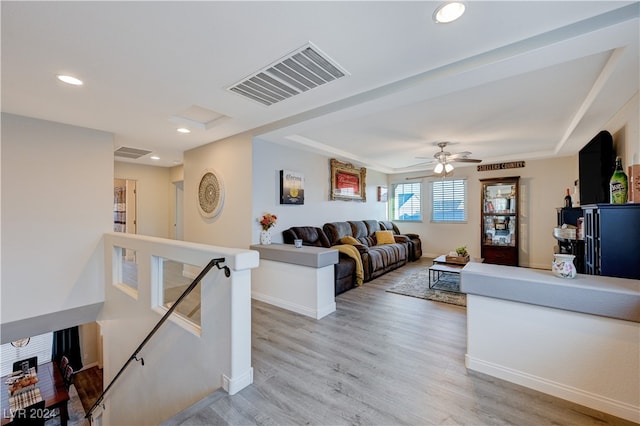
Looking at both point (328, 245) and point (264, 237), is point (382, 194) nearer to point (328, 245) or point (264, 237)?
point (328, 245)

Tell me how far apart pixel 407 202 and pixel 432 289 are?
404 cm

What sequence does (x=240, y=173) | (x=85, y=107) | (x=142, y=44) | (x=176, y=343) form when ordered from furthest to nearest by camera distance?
(x=240, y=173)
(x=85, y=107)
(x=176, y=343)
(x=142, y=44)

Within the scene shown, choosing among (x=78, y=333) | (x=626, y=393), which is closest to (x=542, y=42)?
(x=626, y=393)

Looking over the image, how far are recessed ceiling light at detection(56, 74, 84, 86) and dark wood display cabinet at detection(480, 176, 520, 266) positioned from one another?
24.4 feet

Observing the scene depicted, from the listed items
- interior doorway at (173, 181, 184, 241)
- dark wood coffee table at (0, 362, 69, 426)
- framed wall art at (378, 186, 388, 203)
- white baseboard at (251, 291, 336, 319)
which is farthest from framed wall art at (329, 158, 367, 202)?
dark wood coffee table at (0, 362, 69, 426)

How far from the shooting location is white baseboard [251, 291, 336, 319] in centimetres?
326

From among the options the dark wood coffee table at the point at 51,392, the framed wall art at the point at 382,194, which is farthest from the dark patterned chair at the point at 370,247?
the dark wood coffee table at the point at 51,392

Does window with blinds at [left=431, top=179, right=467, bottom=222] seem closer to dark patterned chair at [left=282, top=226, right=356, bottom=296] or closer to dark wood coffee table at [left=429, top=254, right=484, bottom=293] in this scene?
dark wood coffee table at [left=429, top=254, right=484, bottom=293]

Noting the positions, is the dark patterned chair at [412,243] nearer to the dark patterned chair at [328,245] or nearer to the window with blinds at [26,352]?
the dark patterned chair at [328,245]

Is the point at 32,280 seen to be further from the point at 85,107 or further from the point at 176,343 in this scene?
the point at 176,343

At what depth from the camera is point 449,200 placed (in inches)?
279

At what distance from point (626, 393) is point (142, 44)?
3.93 meters

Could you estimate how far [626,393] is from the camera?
1.59 metres

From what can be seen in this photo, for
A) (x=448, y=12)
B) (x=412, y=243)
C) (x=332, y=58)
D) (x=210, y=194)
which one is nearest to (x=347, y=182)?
(x=412, y=243)
